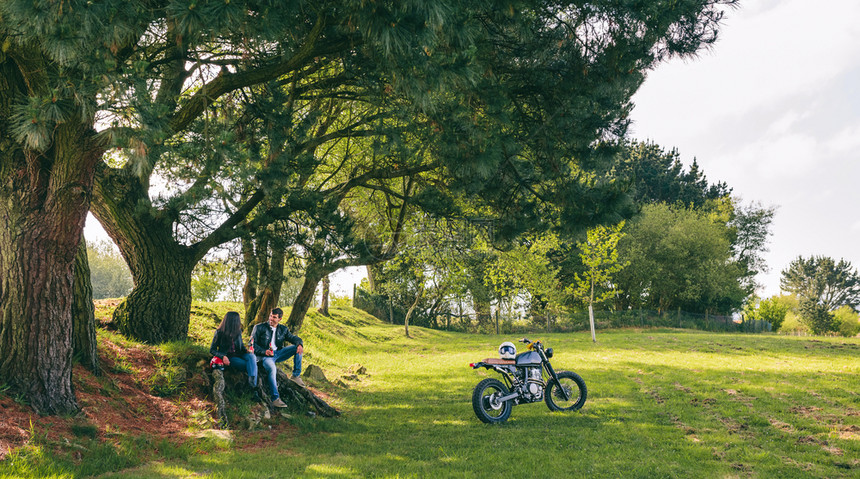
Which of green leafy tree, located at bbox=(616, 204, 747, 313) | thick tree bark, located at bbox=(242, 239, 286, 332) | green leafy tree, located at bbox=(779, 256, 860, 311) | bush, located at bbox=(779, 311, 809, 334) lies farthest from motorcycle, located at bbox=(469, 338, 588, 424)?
green leafy tree, located at bbox=(779, 256, 860, 311)

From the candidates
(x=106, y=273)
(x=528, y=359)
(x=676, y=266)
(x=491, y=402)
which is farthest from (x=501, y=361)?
(x=106, y=273)

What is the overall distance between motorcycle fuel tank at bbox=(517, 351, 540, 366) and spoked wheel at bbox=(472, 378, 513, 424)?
542 millimetres

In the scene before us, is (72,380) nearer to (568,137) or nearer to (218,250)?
(218,250)

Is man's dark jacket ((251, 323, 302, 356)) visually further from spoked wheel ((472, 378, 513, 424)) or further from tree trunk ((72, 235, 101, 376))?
spoked wheel ((472, 378, 513, 424))

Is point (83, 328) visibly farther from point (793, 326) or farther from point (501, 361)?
point (793, 326)

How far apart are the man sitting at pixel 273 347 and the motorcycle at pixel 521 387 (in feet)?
10.9

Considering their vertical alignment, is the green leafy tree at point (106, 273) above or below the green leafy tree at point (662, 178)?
below

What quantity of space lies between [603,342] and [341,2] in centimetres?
2371

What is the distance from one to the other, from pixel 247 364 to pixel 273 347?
1.69ft

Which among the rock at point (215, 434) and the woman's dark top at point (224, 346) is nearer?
the rock at point (215, 434)

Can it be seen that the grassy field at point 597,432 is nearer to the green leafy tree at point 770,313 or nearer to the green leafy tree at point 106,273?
the green leafy tree at point 770,313

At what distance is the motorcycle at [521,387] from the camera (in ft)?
27.3

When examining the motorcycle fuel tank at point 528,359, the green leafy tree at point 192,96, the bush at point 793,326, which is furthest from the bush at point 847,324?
the motorcycle fuel tank at point 528,359

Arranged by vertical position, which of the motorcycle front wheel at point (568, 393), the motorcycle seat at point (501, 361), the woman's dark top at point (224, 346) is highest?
the woman's dark top at point (224, 346)
